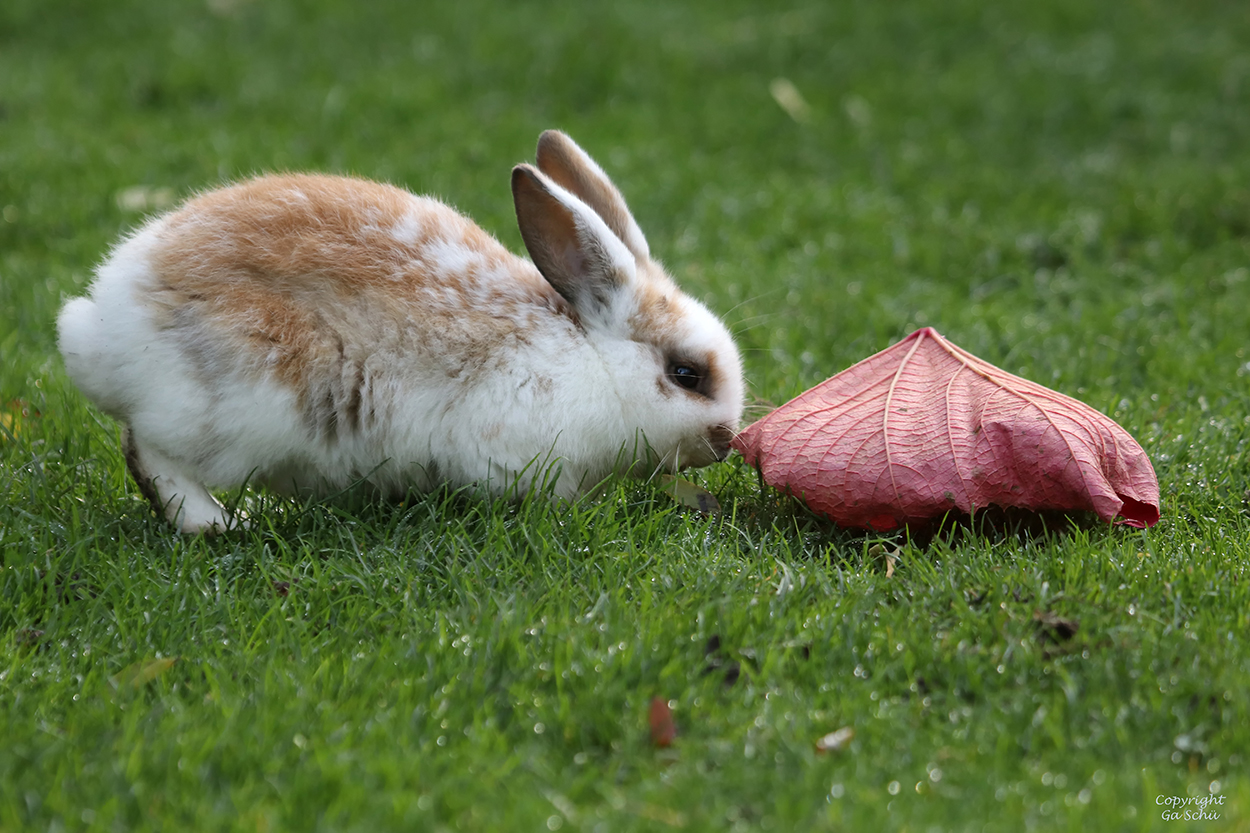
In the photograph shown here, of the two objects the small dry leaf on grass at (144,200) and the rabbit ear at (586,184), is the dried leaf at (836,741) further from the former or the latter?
the small dry leaf on grass at (144,200)

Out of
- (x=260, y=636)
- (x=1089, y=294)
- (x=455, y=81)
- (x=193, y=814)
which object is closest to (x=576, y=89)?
(x=455, y=81)

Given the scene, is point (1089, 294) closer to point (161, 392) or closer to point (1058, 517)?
point (1058, 517)

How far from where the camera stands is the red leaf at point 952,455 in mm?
3062

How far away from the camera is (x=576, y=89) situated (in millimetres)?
7477

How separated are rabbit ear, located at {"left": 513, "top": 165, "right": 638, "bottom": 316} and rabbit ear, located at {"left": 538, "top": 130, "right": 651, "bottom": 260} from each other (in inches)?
13.1

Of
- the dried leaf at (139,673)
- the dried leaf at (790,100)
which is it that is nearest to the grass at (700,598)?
the dried leaf at (139,673)

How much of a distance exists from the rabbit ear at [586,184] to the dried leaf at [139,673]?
6.09ft

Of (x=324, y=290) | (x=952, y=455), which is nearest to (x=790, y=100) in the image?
(x=952, y=455)

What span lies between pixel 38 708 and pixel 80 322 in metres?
1.18

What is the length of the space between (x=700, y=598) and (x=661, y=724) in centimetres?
49

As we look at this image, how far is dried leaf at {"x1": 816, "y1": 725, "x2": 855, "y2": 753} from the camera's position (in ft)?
7.45

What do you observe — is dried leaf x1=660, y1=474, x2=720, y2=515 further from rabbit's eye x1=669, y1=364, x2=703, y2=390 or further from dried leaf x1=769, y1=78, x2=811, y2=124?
dried leaf x1=769, y1=78, x2=811, y2=124

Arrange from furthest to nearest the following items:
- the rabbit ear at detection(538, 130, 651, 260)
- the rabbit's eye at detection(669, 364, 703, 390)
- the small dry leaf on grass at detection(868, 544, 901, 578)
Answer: the rabbit ear at detection(538, 130, 651, 260) → the rabbit's eye at detection(669, 364, 703, 390) → the small dry leaf on grass at detection(868, 544, 901, 578)

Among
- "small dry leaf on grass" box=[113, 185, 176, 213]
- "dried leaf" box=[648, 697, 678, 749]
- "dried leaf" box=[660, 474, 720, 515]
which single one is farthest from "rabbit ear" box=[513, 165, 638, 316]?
"small dry leaf on grass" box=[113, 185, 176, 213]
